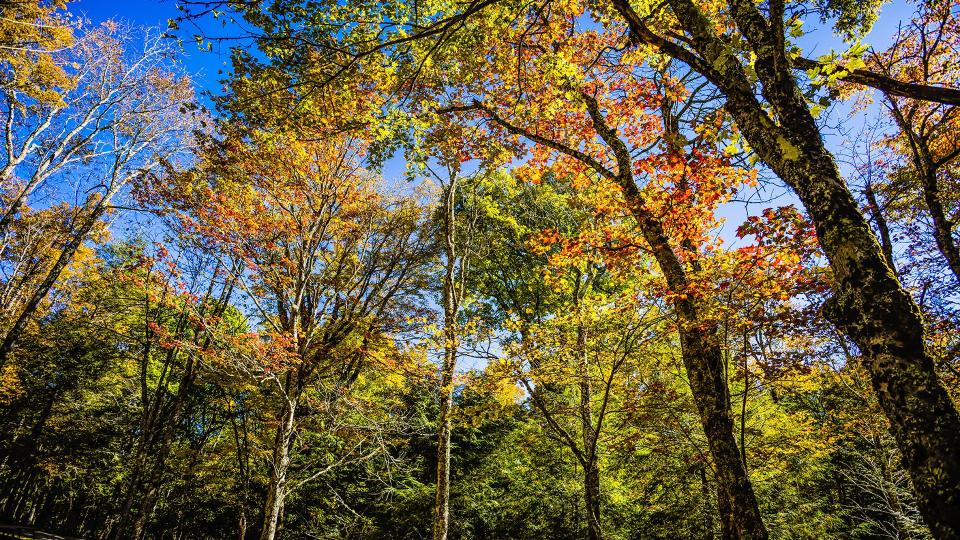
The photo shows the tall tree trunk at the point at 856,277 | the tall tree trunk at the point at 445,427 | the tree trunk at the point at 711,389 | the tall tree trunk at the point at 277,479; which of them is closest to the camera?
the tall tree trunk at the point at 856,277

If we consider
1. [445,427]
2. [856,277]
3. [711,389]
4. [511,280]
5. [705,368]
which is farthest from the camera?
[511,280]

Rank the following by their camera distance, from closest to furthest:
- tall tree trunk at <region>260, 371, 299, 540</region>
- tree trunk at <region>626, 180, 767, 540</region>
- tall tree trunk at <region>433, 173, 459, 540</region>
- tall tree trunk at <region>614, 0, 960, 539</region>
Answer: tall tree trunk at <region>614, 0, 960, 539</region> → tree trunk at <region>626, 180, 767, 540</region> → tall tree trunk at <region>260, 371, 299, 540</region> → tall tree trunk at <region>433, 173, 459, 540</region>

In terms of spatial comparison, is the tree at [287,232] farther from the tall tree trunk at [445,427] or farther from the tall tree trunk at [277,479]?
the tall tree trunk at [445,427]

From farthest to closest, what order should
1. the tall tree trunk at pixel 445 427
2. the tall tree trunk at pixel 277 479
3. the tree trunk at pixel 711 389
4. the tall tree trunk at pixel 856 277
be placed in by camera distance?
the tall tree trunk at pixel 445 427, the tall tree trunk at pixel 277 479, the tree trunk at pixel 711 389, the tall tree trunk at pixel 856 277

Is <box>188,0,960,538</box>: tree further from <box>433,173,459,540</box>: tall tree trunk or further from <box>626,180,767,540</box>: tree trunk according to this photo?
<box>433,173,459,540</box>: tall tree trunk

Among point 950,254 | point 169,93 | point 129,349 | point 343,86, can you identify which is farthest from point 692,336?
point 129,349

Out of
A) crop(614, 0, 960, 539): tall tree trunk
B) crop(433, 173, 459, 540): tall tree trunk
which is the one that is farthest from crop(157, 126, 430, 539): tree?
crop(614, 0, 960, 539): tall tree trunk

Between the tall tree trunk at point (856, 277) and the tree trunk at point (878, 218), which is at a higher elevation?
the tree trunk at point (878, 218)

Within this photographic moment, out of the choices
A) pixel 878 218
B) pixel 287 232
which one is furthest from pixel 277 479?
pixel 878 218

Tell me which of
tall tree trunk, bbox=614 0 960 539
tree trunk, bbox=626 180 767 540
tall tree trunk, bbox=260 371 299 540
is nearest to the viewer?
tall tree trunk, bbox=614 0 960 539

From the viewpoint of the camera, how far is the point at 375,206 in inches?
454

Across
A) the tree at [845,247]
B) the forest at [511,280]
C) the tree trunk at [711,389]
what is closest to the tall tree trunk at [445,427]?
the forest at [511,280]

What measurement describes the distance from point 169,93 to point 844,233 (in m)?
17.8

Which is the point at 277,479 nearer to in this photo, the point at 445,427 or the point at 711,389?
the point at 445,427
